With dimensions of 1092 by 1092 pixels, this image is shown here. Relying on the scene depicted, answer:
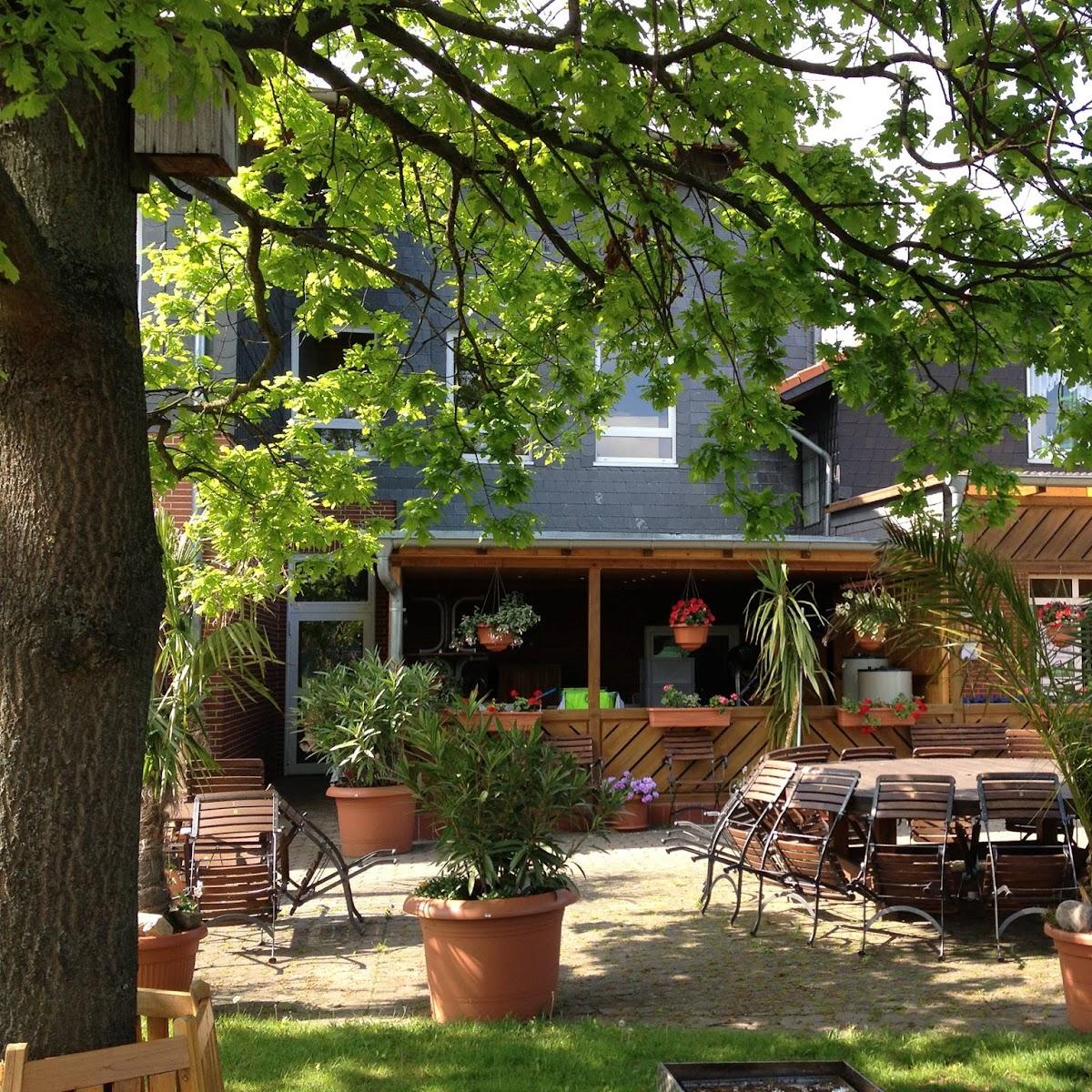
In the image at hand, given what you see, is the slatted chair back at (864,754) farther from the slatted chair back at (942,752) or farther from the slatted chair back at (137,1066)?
the slatted chair back at (137,1066)

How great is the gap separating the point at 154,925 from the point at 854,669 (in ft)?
31.5

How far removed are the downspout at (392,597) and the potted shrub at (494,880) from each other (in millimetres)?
5911

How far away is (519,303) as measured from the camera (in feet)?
24.9

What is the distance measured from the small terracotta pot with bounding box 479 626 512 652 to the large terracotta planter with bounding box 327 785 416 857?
2516mm

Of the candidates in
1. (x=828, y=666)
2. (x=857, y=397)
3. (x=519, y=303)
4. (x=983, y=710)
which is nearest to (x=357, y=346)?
(x=519, y=303)

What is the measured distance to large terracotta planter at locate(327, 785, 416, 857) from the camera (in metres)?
11.0

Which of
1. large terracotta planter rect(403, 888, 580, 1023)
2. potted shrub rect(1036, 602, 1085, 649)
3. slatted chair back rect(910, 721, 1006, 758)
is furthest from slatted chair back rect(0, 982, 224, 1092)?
slatted chair back rect(910, 721, 1006, 758)

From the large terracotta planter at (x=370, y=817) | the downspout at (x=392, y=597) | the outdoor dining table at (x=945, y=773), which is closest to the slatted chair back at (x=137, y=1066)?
the outdoor dining table at (x=945, y=773)

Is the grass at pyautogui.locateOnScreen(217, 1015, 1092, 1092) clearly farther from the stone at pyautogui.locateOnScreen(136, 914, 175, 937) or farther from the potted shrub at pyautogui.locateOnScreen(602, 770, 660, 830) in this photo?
the potted shrub at pyautogui.locateOnScreen(602, 770, 660, 830)

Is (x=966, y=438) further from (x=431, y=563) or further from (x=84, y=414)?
(x=431, y=563)

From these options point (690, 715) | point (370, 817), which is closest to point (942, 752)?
point (690, 715)

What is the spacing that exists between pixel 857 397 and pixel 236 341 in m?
8.41

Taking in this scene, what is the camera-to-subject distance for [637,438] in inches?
610

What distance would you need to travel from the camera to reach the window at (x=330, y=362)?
47.6 feet
